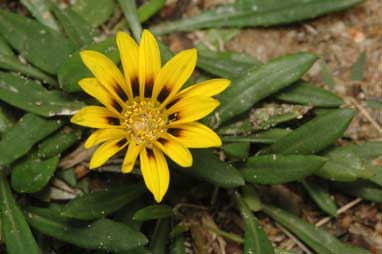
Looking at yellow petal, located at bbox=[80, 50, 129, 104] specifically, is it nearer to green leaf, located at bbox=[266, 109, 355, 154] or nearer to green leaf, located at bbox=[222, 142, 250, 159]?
green leaf, located at bbox=[222, 142, 250, 159]

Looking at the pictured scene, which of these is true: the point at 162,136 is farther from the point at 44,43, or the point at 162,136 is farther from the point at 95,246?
the point at 44,43

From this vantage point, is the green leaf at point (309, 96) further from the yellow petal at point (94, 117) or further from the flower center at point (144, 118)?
the yellow petal at point (94, 117)

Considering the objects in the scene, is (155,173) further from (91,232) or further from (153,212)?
(91,232)

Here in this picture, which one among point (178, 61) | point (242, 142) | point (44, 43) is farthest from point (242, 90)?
point (44, 43)

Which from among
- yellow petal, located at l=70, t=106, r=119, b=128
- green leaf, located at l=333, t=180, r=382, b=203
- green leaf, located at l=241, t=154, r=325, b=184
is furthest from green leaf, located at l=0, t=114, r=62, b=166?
green leaf, located at l=333, t=180, r=382, b=203

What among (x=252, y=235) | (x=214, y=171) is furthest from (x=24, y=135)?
(x=252, y=235)
